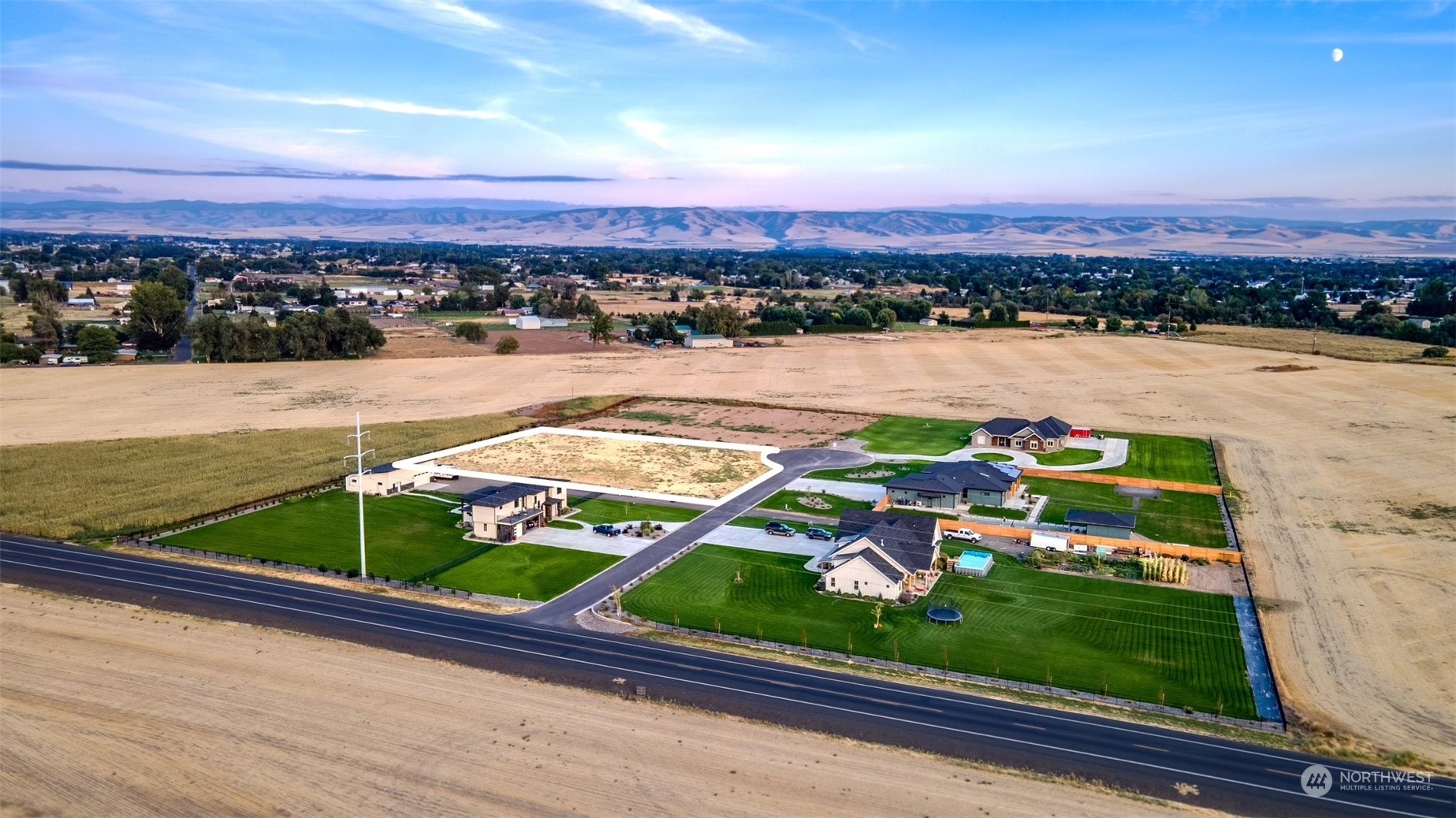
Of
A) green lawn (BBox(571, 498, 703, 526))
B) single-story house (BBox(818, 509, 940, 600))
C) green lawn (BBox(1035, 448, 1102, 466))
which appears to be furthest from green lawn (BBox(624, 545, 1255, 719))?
green lawn (BBox(1035, 448, 1102, 466))

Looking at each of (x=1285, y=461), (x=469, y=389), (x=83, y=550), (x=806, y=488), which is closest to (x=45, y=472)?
(x=83, y=550)

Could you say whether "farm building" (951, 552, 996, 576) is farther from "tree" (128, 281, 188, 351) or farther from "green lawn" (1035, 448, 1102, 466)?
"tree" (128, 281, 188, 351)

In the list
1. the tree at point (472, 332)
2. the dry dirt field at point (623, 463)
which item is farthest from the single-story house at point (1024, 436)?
the tree at point (472, 332)

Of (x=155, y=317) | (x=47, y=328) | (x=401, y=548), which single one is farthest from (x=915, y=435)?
(x=47, y=328)

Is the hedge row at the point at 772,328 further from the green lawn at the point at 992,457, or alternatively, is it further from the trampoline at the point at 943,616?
the trampoline at the point at 943,616

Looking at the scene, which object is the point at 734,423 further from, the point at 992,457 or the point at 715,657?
the point at 715,657
